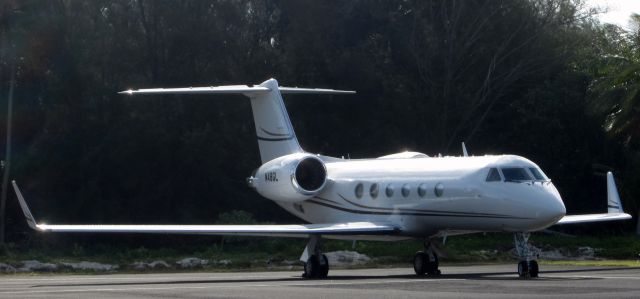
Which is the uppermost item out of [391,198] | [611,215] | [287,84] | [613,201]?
[287,84]

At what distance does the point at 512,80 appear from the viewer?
153ft

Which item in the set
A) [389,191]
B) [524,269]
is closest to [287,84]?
[389,191]

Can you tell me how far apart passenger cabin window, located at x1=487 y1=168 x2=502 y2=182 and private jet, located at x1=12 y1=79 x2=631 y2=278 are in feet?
0.07

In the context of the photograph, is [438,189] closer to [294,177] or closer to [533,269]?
[533,269]

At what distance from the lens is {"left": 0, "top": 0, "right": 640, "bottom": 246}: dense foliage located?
40031 millimetres

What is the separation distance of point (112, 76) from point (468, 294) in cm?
3020

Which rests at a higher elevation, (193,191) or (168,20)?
(168,20)

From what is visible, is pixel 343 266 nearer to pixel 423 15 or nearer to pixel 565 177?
pixel 565 177

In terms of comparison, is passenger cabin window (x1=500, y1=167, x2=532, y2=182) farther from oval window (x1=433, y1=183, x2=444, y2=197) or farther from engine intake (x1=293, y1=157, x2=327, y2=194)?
engine intake (x1=293, y1=157, x2=327, y2=194)

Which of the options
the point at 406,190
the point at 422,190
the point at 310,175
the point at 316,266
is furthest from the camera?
the point at 310,175

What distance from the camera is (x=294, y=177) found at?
85.8 ft

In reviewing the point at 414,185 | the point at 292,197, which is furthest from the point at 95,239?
the point at 414,185

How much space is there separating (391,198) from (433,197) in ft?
4.77

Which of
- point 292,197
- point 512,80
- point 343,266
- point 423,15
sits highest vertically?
point 423,15
